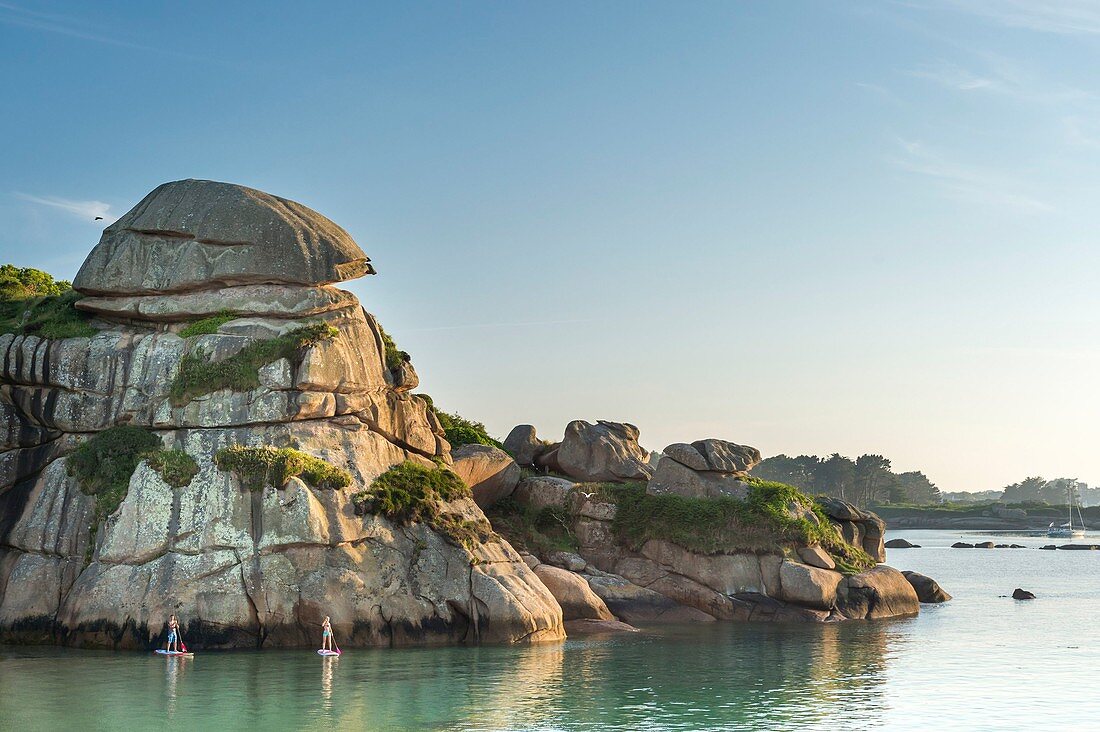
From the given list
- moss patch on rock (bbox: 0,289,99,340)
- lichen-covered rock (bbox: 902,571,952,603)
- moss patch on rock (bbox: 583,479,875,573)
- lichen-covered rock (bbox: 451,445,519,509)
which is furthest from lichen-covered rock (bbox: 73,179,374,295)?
lichen-covered rock (bbox: 902,571,952,603)

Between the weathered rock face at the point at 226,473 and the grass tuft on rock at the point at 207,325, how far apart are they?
214 mm

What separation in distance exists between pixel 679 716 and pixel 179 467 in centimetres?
1956

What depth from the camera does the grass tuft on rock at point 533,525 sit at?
5050 centimetres

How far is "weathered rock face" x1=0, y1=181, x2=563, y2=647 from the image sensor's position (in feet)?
119

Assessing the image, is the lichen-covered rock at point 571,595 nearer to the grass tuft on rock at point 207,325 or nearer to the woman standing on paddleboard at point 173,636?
the woman standing on paddleboard at point 173,636

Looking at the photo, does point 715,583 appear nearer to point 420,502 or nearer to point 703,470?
point 703,470

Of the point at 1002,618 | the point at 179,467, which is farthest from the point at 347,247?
the point at 1002,618

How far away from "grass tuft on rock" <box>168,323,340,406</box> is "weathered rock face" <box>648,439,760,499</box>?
20082 mm

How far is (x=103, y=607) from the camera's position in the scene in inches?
1405

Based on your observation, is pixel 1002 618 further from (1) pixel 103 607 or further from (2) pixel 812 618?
(1) pixel 103 607

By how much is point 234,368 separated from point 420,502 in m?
8.08

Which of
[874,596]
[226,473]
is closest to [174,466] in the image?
[226,473]

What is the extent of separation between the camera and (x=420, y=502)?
40.2 meters

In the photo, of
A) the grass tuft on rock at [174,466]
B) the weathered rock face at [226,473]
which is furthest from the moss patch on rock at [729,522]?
the grass tuft on rock at [174,466]
